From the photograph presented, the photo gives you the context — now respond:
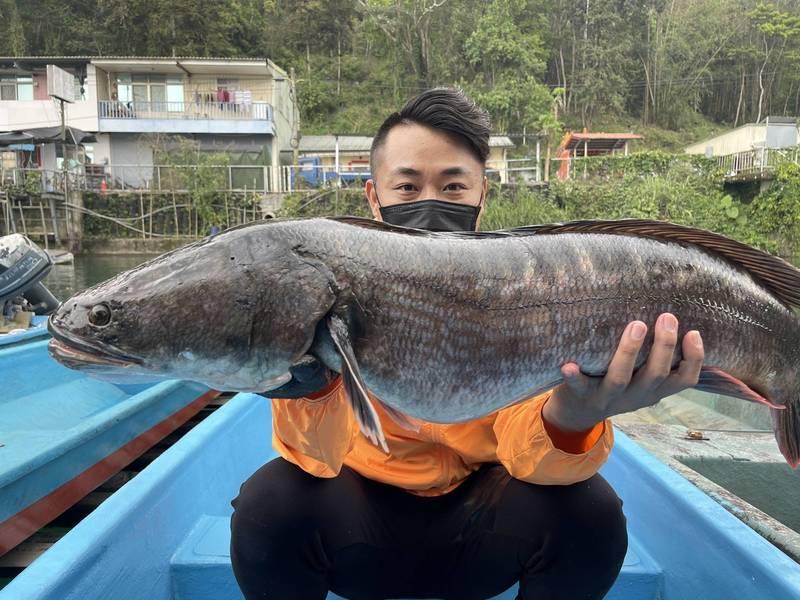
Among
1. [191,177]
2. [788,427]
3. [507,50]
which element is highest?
[507,50]

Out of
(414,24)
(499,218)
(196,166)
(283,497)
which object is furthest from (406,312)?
(414,24)

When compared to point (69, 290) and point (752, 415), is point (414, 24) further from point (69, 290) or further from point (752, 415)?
point (752, 415)

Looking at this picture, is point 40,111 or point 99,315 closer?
point 99,315

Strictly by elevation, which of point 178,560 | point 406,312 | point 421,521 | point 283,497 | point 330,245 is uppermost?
point 330,245

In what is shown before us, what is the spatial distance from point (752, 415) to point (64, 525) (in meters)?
5.53

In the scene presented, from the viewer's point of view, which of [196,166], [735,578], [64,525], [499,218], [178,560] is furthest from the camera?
[196,166]

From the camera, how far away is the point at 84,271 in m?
20.9

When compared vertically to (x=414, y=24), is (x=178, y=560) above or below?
below

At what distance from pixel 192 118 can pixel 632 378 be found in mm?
30640

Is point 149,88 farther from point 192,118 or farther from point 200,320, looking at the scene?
point 200,320

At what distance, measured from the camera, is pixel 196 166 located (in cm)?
2606

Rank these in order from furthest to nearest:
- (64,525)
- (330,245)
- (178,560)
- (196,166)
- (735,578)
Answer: (196,166) < (64,525) < (178,560) < (735,578) < (330,245)

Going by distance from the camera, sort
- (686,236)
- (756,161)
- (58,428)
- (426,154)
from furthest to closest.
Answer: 1. (756,161)
2. (58,428)
3. (426,154)
4. (686,236)

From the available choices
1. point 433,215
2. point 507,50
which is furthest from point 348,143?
point 433,215
